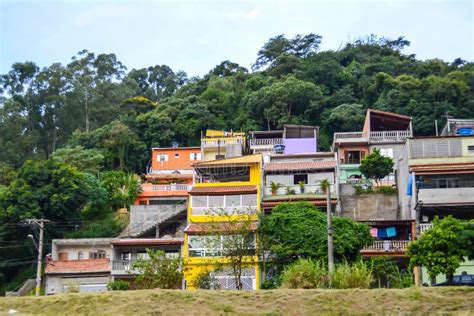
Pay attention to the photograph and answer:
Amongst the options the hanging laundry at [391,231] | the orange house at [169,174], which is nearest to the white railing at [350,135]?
the orange house at [169,174]

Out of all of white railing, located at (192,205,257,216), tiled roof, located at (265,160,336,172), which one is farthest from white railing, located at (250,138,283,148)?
white railing, located at (192,205,257,216)

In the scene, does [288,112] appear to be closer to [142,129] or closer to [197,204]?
[142,129]

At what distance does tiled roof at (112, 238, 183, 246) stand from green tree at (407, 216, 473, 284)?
573 inches

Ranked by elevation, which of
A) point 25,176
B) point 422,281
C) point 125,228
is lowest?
point 422,281

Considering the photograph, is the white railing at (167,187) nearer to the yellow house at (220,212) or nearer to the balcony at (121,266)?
the yellow house at (220,212)

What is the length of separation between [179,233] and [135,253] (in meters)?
3.06

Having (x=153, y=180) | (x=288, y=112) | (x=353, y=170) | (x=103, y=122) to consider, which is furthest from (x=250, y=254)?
(x=103, y=122)

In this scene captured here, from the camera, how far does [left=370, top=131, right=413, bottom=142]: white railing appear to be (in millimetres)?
52562

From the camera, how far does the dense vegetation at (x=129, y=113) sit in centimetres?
4772

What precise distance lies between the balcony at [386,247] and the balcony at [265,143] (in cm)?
1817

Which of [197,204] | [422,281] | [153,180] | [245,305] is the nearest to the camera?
[245,305]

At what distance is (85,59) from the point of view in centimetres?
8431

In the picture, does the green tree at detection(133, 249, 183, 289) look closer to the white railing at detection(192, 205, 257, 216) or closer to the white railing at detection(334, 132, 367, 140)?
the white railing at detection(192, 205, 257, 216)

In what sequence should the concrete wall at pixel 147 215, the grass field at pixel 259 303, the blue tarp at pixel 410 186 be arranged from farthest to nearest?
the concrete wall at pixel 147 215 < the blue tarp at pixel 410 186 < the grass field at pixel 259 303
